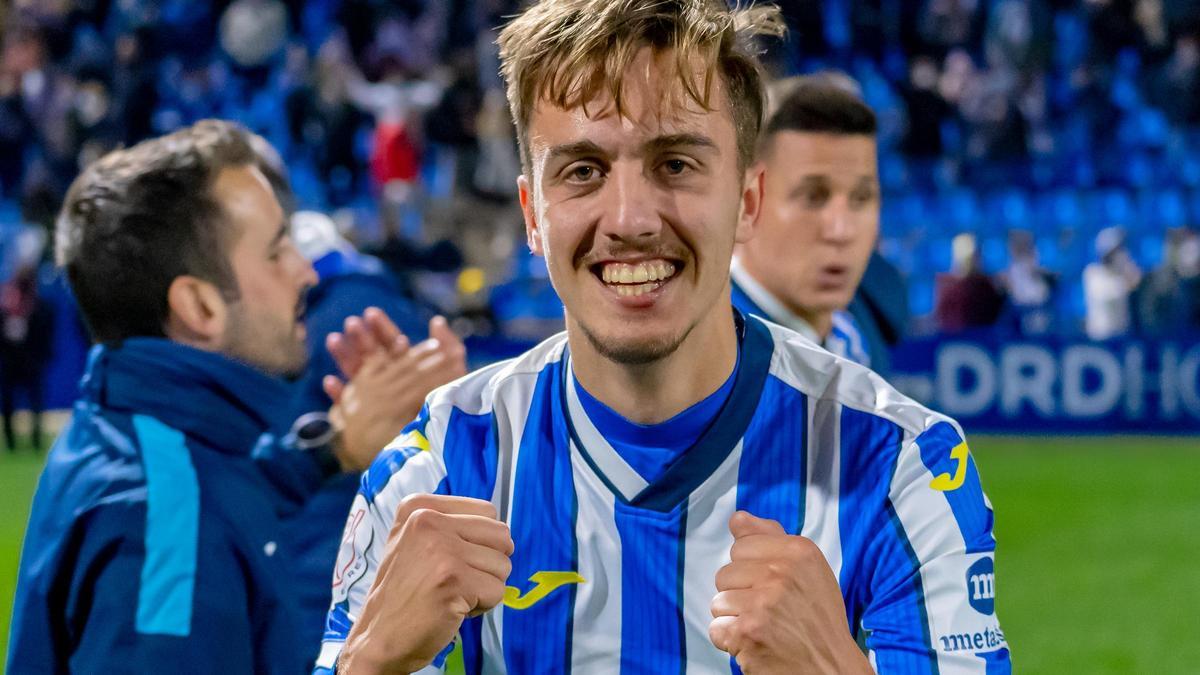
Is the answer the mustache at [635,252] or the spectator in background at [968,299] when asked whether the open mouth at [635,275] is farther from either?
the spectator in background at [968,299]

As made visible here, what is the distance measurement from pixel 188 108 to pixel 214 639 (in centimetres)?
1731

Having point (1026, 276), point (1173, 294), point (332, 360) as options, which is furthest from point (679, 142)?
point (1026, 276)

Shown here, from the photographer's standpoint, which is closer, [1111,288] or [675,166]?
[675,166]

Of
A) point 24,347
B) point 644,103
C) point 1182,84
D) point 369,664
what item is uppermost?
point 1182,84

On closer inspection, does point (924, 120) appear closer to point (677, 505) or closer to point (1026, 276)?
point (1026, 276)

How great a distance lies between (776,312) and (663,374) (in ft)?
6.81

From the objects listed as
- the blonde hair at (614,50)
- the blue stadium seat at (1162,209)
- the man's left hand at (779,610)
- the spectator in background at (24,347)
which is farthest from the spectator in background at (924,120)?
the man's left hand at (779,610)

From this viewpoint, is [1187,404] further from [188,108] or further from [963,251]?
[188,108]

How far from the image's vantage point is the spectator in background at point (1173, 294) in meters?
15.2

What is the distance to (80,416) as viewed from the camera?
10.2 feet

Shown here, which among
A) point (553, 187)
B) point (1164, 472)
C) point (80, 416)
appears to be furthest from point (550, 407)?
point (1164, 472)

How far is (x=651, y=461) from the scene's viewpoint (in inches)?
98.0

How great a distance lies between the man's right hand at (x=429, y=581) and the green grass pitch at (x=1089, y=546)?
5.26m

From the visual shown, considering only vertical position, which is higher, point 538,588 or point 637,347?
point 637,347
